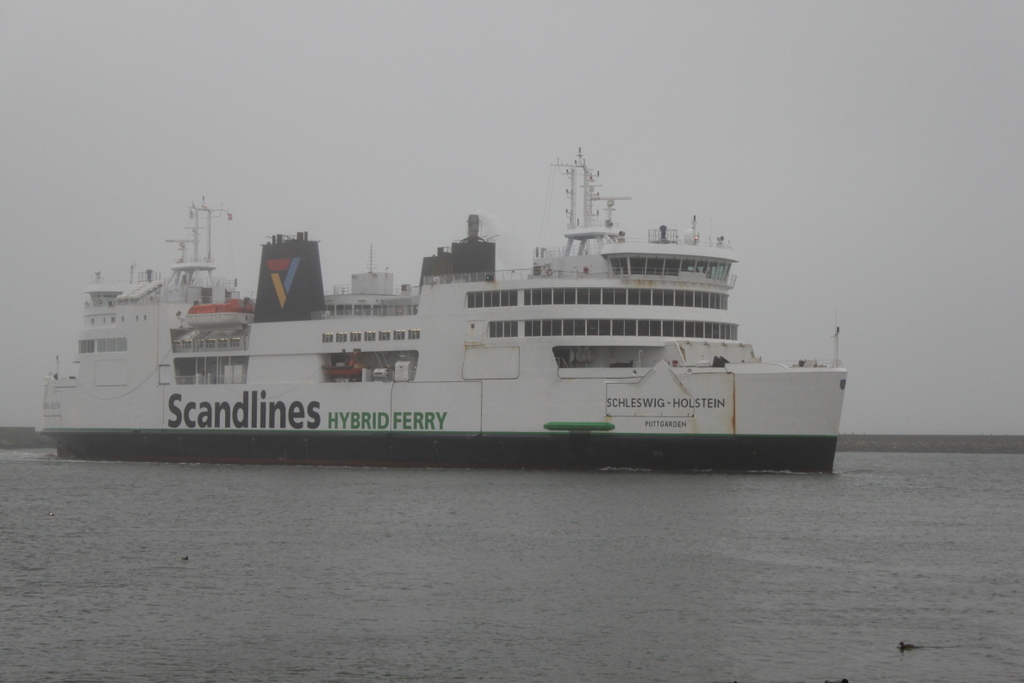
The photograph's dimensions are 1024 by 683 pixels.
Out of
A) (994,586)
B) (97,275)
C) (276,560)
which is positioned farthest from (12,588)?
(97,275)

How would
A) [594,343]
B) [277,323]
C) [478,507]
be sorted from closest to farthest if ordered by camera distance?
[478,507]
[594,343]
[277,323]

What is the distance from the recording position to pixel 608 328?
39.1 meters

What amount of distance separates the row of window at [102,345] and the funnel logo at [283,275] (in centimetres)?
839

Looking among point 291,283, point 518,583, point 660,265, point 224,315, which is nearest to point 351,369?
point 291,283

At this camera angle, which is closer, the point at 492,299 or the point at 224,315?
the point at 492,299

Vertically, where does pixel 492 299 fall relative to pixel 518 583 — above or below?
above

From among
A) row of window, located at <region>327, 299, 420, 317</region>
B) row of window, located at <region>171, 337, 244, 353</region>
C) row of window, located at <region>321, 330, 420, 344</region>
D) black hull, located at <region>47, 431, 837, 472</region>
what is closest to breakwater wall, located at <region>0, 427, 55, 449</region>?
row of window, located at <region>171, 337, 244, 353</region>

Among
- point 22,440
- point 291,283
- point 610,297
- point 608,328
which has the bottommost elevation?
point 22,440

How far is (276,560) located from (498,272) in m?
18.7

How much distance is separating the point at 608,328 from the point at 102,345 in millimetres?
24768

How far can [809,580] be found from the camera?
22047 mm

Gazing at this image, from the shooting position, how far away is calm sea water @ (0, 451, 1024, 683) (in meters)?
16.8

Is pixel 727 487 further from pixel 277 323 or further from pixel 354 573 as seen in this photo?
pixel 277 323

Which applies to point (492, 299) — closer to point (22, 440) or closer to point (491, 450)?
point (491, 450)
